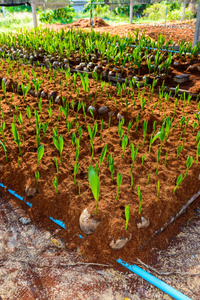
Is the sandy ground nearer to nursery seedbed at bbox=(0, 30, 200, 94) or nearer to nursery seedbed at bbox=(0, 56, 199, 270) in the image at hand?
nursery seedbed at bbox=(0, 56, 199, 270)

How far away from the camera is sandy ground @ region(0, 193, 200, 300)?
141 centimetres

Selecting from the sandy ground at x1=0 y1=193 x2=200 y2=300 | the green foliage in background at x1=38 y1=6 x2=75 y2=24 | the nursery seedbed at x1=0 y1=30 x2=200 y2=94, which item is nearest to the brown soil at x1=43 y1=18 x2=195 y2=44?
the nursery seedbed at x1=0 y1=30 x2=200 y2=94

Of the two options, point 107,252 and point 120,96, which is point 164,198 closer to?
point 107,252

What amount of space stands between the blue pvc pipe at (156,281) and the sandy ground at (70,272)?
30mm

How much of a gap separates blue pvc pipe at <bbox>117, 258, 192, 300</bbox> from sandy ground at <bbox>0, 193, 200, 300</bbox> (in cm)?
3

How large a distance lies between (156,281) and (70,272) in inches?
19.3

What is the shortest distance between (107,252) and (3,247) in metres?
0.67

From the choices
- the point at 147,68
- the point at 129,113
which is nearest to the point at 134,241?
the point at 129,113

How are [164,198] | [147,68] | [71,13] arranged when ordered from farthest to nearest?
1. [71,13]
2. [147,68]
3. [164,198]

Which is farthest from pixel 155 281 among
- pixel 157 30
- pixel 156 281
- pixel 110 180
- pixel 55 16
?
pixel 55 16

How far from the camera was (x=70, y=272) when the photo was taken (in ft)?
4.97

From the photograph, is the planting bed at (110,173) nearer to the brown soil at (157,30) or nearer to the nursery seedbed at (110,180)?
the nursery seedbed at (110,180)

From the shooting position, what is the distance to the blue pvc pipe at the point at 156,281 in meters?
1.37

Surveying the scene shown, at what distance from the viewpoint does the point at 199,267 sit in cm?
156
